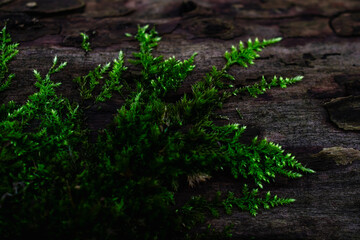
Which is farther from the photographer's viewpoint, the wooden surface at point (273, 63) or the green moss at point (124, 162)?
the wooden surface at point (273, 63)

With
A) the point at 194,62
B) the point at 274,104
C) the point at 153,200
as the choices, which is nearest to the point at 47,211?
the point at 153,200

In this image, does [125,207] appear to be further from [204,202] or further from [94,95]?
[94,95]

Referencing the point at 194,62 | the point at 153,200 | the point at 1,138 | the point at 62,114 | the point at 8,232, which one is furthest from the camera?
the point at 194,62

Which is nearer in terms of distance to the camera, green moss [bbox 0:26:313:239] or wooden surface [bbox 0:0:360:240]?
green moss [bbox 0:26:313:239]

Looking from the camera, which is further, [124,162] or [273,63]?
[273,63]
